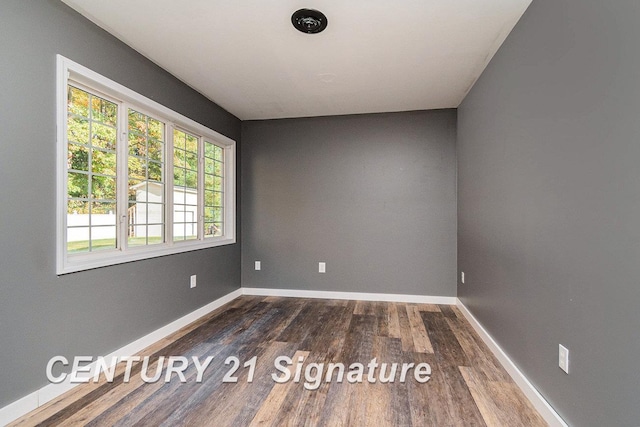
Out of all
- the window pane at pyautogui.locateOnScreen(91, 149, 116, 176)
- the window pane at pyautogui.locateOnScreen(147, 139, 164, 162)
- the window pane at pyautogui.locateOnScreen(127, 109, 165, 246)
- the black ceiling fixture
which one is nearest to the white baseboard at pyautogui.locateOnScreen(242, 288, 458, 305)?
the window pane at pyautogui.locateOnScreen(127, 109, 165, 246)

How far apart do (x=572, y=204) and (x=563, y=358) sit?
0.76 m

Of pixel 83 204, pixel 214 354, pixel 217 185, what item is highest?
pixel 217 185

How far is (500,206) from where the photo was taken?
7.75 ft

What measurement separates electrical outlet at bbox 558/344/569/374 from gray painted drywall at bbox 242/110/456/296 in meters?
2.31

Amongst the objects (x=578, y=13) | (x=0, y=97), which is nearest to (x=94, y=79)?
(x=0, y=97)

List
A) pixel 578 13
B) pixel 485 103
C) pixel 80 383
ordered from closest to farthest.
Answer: pixel 578 13 < pixel 80 383 < pixel 485 103

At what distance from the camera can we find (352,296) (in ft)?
13.3

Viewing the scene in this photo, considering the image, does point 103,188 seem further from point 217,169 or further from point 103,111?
point 217,169

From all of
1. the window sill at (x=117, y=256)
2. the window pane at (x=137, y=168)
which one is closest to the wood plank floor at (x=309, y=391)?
the window sill at (x=117, y=256)

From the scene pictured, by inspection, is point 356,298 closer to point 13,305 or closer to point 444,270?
point 444,270

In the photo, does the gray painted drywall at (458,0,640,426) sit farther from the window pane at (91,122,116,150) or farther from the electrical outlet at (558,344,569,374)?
the window pane at (91,122,116,150)

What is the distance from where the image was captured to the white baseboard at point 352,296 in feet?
12.7

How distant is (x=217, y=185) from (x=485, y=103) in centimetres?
305

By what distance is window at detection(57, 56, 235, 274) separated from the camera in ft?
6.57
